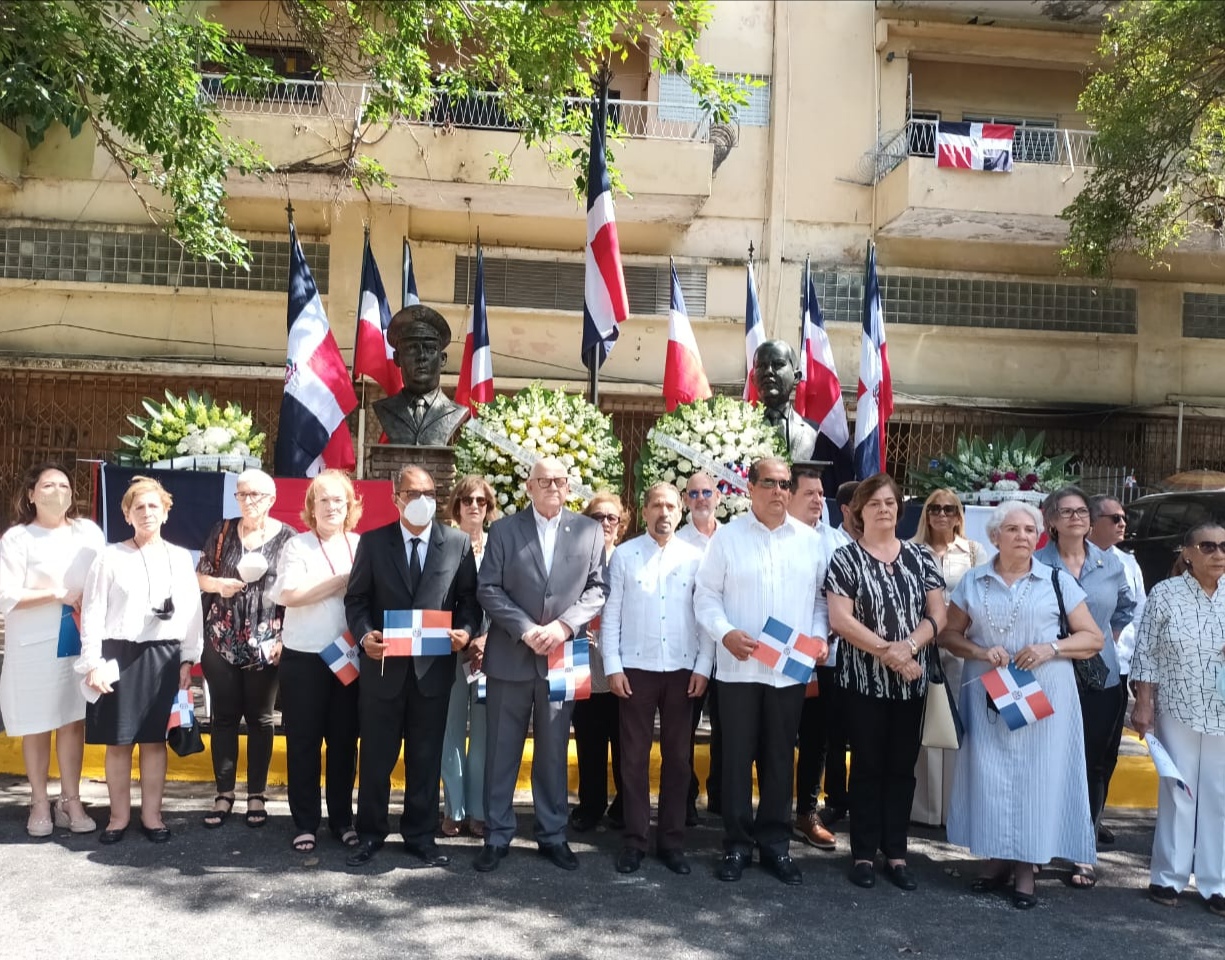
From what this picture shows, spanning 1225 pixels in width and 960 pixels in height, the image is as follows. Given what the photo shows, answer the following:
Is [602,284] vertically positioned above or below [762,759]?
above

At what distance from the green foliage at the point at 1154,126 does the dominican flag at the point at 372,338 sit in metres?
7.39

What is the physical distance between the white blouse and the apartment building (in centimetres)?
794

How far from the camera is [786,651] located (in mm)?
5180

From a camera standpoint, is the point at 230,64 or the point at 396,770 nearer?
the point at 396,770

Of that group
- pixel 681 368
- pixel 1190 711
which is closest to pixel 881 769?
pixel 1190 711

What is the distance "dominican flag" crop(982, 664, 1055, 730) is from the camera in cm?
499

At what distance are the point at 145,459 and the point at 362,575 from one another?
3.41 meters

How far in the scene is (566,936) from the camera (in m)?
4.48

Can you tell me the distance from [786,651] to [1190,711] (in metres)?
1.85

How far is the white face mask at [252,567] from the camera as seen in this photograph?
18.4 ft

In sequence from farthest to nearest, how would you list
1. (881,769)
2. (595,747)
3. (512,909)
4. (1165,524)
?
(1165,524)
(595,747)
(881,769)
(512,909)

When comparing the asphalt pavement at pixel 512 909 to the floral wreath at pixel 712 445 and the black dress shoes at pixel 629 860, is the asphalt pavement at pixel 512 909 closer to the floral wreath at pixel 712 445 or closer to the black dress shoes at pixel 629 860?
the black dress shoes at pixel 629 860

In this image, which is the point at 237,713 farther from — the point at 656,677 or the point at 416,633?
the point at 656,677

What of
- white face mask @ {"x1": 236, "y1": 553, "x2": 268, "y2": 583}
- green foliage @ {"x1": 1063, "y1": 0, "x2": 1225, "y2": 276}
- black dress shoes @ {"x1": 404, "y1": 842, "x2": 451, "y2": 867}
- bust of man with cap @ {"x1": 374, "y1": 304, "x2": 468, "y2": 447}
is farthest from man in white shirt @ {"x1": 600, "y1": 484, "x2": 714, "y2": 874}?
green foliage @ {"x1": 1063, "y1": 0, "x2": 1225, "y2": 276}
